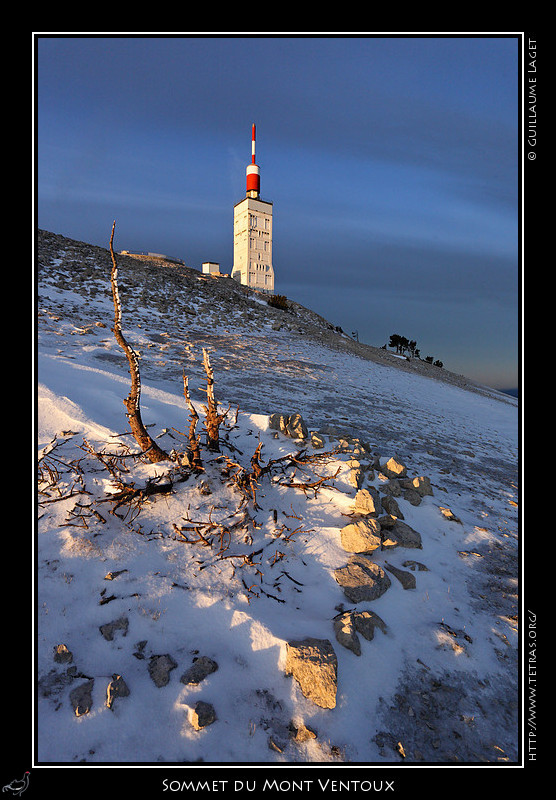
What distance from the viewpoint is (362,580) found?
2930mm

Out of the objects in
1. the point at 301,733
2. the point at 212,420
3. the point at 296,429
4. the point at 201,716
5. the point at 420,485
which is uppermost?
the point at 212,420

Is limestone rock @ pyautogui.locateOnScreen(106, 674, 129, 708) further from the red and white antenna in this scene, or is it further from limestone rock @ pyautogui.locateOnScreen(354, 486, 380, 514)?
the red and white antenna

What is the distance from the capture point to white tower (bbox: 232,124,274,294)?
191 ft

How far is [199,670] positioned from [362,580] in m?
1.45

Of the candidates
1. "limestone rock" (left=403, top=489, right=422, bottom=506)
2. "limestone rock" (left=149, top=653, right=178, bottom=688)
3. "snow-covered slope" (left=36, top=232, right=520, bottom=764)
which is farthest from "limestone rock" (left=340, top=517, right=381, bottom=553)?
"limestone rock" (left=149, top=653, right=178, bottom=688)

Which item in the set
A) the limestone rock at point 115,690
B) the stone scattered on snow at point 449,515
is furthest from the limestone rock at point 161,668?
the stone scattered on snow at point 449,515

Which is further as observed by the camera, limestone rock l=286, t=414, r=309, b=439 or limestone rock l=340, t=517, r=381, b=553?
limestone rock l=286, t=414, r=309, b=439

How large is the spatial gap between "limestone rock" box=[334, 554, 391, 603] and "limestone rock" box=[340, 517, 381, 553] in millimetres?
119

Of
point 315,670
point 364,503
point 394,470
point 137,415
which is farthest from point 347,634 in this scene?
point 394,470

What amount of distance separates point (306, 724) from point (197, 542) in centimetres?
143

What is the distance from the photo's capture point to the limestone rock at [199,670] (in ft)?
6.64

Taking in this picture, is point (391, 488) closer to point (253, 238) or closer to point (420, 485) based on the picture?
point (420, 485)

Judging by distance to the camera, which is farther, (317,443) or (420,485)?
(317,443)
